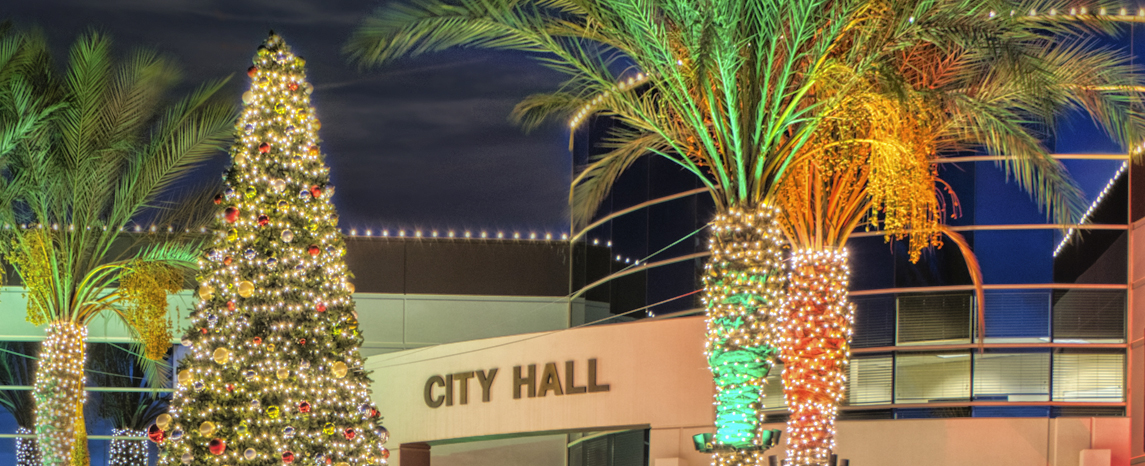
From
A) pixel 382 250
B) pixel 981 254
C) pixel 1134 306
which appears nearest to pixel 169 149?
pixel 382 250

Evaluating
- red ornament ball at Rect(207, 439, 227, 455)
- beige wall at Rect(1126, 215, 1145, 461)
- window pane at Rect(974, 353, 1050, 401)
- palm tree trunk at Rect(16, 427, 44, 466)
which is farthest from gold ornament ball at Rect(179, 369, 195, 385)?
palm tree trunk at Rect(16, 427, 44, 466)

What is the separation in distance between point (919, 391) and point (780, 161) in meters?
6.94

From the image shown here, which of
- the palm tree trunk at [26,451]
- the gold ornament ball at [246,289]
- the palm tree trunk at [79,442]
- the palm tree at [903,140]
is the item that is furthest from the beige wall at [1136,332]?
the palm tree trunk at [26,451]

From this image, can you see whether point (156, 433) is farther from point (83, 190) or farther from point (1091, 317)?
point (1091, 317)

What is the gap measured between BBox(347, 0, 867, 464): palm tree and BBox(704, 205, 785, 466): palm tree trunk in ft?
0.04

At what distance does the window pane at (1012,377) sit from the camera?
770 inches

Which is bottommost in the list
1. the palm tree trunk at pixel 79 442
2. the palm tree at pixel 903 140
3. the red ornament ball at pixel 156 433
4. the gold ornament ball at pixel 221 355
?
the palm tree trunk at pixel 79 442

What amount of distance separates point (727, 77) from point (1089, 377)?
925cm

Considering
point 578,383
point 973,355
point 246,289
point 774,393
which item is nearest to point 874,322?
point 973,355

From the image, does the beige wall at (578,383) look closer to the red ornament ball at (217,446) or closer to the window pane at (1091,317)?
the window pane at (1091,317)

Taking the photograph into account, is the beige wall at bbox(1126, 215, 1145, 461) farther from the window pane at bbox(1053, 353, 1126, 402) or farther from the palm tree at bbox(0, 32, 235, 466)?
the palm tree at bbox(0, 32, 235, 466)

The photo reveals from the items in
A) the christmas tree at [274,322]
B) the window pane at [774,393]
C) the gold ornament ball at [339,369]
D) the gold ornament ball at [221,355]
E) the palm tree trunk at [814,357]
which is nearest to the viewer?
the gold ornament ball at [221,355]

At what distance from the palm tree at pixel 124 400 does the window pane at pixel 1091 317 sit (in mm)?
22922

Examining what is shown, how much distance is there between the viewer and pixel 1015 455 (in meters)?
19.2
